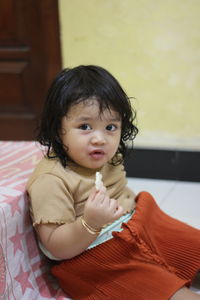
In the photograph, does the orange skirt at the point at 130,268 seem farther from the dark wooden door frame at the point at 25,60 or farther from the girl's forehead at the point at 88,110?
the dark wooden door frame at the point at 25,60

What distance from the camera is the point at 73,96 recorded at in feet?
2.67

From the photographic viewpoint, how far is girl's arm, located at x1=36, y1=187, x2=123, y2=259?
730 mm

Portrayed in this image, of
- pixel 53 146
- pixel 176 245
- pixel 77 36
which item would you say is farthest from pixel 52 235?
pixel 77 36

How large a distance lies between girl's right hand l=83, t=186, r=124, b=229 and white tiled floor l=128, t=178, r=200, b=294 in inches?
24.8

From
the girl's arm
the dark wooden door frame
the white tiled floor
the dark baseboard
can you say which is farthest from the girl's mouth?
the dark wooden door frame

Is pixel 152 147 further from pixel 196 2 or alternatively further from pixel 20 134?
pixel 20 134

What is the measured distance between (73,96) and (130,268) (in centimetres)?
36

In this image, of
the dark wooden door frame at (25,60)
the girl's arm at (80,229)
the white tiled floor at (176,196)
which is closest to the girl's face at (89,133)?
the girl's arm at (80,229)

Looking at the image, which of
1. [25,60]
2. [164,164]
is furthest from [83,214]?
[25,60]

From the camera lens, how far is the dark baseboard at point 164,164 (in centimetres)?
168

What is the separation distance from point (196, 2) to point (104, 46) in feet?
1.29

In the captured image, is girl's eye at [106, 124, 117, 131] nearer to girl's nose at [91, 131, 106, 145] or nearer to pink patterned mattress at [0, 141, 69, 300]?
girl's nose at [91, 131, 106, 145]

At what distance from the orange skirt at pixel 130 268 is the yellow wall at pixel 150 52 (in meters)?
0.83

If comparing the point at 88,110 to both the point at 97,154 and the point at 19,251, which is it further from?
the point at 19,251
